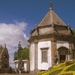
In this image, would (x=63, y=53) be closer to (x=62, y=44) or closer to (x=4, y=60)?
(x=62, y=44)

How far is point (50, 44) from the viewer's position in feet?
127

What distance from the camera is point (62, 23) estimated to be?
41781 mm

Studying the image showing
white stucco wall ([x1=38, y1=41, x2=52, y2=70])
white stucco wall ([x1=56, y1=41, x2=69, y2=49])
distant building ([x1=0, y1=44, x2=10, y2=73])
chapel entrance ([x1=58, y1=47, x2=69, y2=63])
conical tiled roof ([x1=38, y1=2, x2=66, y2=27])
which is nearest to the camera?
distant building ([x1=0, y1=44, x2=10, y2=73])

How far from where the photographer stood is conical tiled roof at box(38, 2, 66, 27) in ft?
135

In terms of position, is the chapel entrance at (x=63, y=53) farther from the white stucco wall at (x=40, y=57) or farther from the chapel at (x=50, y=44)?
the white stucco wall at (x=40, y=57)

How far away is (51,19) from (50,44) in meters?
5.26

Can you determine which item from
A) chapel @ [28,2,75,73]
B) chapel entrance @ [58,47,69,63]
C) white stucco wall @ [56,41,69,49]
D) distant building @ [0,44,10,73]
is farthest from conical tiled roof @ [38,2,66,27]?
distant building @ [0,44,10,73]

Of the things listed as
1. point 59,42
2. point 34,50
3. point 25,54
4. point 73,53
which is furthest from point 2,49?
point 25,54

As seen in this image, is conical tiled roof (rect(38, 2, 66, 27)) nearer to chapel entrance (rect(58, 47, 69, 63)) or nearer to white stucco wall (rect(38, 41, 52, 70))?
white stucco wall (rect(38, 41, 52, 70))

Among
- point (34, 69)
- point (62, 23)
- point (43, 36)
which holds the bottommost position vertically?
point (34, 69)

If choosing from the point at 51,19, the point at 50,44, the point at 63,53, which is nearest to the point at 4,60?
the point at 50,44

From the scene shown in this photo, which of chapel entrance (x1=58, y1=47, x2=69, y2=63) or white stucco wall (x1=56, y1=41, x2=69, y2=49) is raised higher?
white stucco wall (x1=56, y1=41, x2=69, y2=49)

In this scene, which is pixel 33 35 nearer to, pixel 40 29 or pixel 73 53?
pixel 40 29

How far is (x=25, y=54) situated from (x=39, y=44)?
29.8 m
